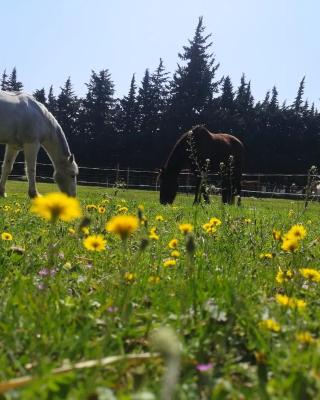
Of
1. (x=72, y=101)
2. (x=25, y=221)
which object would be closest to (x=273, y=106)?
(x=72, y=101)

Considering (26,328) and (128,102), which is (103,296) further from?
(128,102)

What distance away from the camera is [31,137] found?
9.82m

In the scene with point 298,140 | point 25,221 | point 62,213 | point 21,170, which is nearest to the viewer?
point 62,213

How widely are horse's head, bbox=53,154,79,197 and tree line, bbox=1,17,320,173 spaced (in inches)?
1769

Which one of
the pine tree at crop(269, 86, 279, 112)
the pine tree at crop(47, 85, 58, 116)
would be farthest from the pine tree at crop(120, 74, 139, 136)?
the pine tree at crop(269, 86, 279, 112)

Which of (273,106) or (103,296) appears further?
(273,106)

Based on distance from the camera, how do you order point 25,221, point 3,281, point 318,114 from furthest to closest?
point 318,114 → point 25,221 → point 3,281

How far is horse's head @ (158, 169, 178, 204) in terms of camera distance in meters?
12.4

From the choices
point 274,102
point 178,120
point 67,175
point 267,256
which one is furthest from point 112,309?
point 274,102

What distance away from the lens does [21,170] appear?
41.9 m

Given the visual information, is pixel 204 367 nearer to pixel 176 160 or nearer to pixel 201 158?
pixel 176 160

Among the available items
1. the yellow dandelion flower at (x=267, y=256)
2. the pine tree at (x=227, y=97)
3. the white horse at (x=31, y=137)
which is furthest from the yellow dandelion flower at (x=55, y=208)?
the pine tree at (x=227, y=97)

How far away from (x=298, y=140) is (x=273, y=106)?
7.66 m

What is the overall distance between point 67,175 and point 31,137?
3.84 ft
